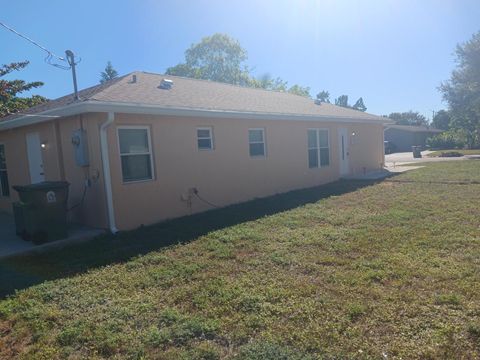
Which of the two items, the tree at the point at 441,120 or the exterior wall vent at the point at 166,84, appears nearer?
the exterior wall vent at the point at 166,84

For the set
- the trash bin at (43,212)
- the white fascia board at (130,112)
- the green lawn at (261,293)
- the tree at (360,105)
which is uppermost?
the tree at (360,105)

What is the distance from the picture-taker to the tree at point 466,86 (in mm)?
32469

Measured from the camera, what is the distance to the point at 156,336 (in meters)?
3.53

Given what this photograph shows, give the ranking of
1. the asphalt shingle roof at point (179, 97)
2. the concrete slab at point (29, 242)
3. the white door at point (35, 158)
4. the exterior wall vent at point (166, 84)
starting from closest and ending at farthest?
the concrete slab at point (29, 242) < the asphalt shingle roof at point (179, 97) < the white door at point (35, 158) < the exterior wall vent at point (166, 84)

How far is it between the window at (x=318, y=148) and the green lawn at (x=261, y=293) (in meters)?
6.41

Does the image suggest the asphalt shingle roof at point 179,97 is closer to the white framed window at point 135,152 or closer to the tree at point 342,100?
the white framed window at point 135,152

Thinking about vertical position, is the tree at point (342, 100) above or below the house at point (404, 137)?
above

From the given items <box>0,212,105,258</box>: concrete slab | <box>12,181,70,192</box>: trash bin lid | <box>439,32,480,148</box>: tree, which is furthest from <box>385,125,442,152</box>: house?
<box>12,181,70,192</box>: trash bin lid

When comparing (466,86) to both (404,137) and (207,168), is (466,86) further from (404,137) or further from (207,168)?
(207,168)

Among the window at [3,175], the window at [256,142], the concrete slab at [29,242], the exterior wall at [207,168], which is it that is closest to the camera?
the concrete slab at [29,242]

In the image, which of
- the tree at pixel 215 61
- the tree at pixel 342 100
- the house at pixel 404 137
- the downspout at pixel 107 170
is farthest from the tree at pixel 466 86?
the tree at pixel 342 100

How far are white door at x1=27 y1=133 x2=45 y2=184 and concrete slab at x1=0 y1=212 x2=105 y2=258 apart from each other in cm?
151

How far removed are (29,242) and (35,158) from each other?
3.43 metres

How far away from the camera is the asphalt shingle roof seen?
8531mm
